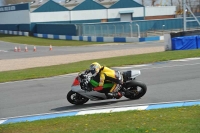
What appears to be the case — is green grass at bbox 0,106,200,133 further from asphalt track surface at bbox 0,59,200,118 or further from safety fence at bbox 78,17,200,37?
safety fence at bbox 78,17,200,37

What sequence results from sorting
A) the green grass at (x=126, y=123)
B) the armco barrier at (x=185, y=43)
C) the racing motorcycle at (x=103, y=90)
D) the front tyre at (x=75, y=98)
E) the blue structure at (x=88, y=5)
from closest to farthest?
Result: the green grass at (x=126, y=123) → the racing motorcycle at (x=103, y=90) → the front tyre at (x=75, y=98) → the armco barrier at (x=185, y=43) → the blue structure at (x=88, y=5)

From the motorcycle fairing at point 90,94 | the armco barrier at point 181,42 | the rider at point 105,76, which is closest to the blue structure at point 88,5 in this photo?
the armco barrier at point 181,42

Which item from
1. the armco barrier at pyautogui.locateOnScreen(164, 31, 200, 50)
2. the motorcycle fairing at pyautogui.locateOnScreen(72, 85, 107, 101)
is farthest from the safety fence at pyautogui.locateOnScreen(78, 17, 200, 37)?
the motorcycle fairing at pyautogui.locateOnScreen(72, 85, 107, 101)

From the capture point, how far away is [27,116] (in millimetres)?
11430

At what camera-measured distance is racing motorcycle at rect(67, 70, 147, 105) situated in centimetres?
1204

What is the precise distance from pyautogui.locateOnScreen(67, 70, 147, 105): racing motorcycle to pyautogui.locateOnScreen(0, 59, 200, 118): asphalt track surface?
0.76ft

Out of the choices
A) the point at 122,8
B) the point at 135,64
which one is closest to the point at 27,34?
the point at 122,8

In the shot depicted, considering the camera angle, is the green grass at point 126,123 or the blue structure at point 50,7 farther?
the blue structure at point 50,7

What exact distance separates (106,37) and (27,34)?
1982cm

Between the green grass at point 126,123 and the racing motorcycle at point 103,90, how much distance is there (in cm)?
237

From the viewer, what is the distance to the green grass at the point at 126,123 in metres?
7.24

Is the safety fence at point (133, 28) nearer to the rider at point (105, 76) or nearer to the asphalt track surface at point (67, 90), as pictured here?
the asphalt track surface at point (67, 90)

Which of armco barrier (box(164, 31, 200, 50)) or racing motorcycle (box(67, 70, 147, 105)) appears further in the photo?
armco barrier (box(164, 31, 200, 50))

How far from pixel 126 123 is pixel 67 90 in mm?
7285
